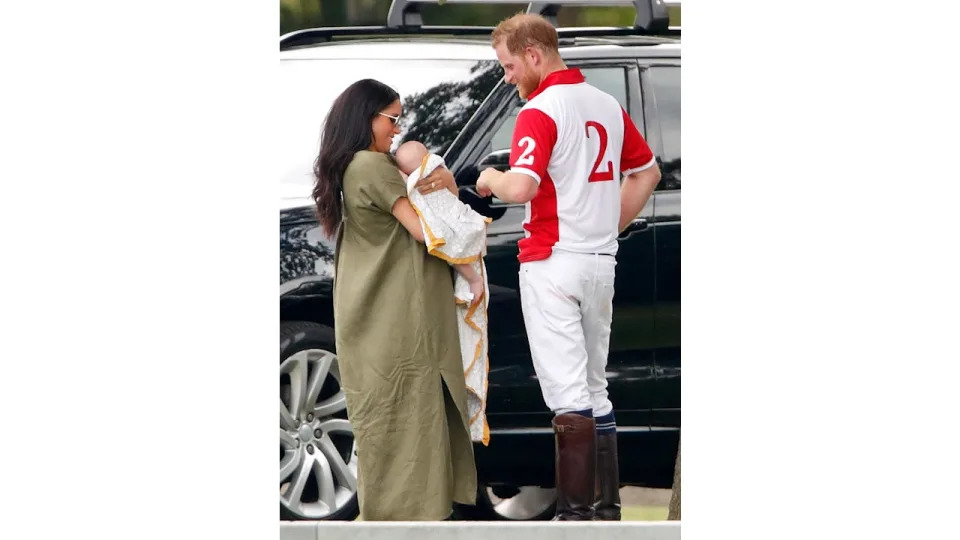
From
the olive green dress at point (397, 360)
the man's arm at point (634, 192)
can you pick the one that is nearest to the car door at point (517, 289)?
the man's arm at point (634, 192)

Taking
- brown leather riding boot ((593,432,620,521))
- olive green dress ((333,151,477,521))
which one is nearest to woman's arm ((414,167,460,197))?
olive green dress ((333,151,477,521))

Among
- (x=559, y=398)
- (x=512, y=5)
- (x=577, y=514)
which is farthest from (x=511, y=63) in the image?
(x=577, y=514)

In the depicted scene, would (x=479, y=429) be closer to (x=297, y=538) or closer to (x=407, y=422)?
(x=407, y=422)

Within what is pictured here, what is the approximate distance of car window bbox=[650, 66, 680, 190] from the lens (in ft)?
25.4

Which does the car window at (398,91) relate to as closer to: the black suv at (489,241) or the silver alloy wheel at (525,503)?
the black suv at (489,241)

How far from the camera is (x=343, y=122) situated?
7480 mm

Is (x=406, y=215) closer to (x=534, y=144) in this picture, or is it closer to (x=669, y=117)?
(x=534, y=144)

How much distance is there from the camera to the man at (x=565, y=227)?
24.1 ft

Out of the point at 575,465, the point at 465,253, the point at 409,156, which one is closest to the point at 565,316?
the point at 465,253

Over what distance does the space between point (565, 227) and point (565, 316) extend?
384 millimetres

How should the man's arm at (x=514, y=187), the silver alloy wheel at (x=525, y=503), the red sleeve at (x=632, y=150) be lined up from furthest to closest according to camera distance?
the silver alloy wheel at (x=525, y=503) → the red sleeve at (x=632, y=150) → the man's arm at (x=514, y=187)

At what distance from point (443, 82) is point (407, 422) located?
5.14ft

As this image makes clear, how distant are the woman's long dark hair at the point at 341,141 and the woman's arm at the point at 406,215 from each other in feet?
0.91

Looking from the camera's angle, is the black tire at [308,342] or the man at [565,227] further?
the black tire at [308,342]
